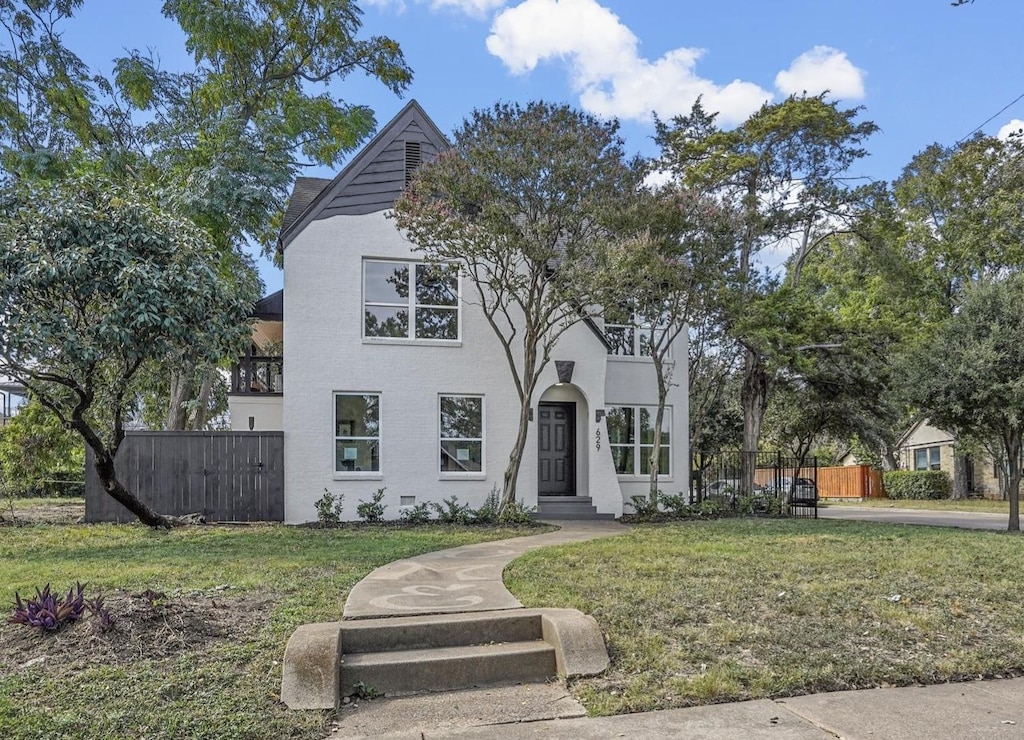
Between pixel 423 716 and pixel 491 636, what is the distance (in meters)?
1.04

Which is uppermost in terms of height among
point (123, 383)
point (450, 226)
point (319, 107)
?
point (319, 107)

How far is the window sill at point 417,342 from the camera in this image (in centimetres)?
1482

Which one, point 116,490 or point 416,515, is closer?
point 116,490

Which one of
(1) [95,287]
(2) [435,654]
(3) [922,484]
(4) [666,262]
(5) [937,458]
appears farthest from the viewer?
→ (5) [937,458]

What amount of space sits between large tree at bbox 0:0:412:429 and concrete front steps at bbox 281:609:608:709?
1412 centimetres

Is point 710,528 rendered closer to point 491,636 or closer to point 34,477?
point 491,636

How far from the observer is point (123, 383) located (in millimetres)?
10898

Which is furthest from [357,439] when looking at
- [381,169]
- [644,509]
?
[644,509]

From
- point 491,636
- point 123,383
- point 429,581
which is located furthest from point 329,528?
point 491,636

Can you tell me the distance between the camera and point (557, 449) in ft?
53.7

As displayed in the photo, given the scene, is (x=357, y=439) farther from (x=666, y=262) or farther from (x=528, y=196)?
(x=666, y=262)

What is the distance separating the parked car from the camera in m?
17.3

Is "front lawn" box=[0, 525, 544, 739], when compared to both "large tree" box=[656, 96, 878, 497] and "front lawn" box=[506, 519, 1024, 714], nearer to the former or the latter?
"front lawn" box=[506, 519, 1024, 714]

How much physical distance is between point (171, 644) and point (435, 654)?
1.76 meters
